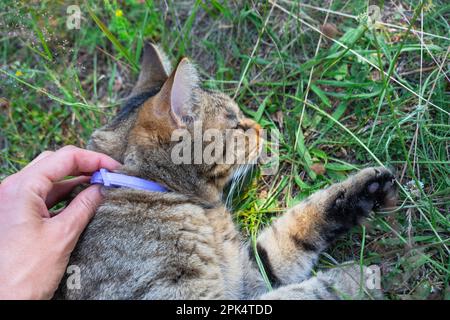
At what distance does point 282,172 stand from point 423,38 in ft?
3.78

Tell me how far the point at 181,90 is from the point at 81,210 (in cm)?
72

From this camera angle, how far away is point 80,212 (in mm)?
2012

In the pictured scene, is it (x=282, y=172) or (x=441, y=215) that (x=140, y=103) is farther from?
(x=441, y=215)

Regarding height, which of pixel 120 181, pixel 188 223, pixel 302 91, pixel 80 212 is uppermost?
pixel 302 91

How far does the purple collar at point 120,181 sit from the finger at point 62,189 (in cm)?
18

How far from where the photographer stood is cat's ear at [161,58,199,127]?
197cm

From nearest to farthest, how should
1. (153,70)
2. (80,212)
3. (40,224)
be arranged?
(40,224) → (80,212) → (153,70)

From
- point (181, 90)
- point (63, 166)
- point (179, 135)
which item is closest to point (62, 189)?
point (63, 166)

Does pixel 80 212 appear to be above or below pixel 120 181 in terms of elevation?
below

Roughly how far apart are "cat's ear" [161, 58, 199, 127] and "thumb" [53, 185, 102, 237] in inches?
20.8

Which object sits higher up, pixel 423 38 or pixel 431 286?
pixel 423 38

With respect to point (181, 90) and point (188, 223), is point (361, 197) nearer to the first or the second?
point (188, 223)
